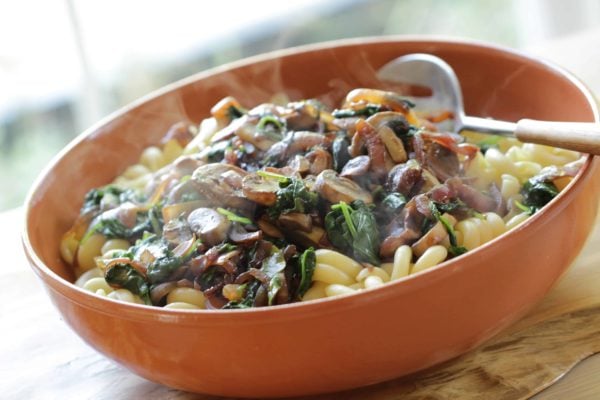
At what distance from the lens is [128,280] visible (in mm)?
2520

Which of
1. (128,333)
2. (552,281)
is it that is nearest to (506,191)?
(552,281)

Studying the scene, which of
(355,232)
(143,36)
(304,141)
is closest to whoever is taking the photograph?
(355,232)

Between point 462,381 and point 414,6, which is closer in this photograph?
point 462,381

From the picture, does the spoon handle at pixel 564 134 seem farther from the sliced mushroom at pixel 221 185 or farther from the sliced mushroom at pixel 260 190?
the sliced mushroom at pixel 221 185

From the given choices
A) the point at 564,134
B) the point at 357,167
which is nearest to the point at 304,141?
the point at 357,167

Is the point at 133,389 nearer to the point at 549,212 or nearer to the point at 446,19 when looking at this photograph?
the point at 549,212

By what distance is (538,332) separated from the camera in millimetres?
2350

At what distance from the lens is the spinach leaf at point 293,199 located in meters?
2.52

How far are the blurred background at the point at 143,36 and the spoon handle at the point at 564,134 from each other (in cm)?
393

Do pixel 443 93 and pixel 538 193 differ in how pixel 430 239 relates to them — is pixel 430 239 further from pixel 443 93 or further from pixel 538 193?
pixel 443 93

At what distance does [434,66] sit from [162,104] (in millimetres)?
1104

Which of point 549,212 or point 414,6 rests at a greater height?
point 549,212

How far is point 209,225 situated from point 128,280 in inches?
11.1

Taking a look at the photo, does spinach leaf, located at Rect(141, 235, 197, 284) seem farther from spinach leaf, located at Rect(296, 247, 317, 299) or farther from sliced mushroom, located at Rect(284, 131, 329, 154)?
sliced mushroom, located at Rect(284, 131, 329, 154)
